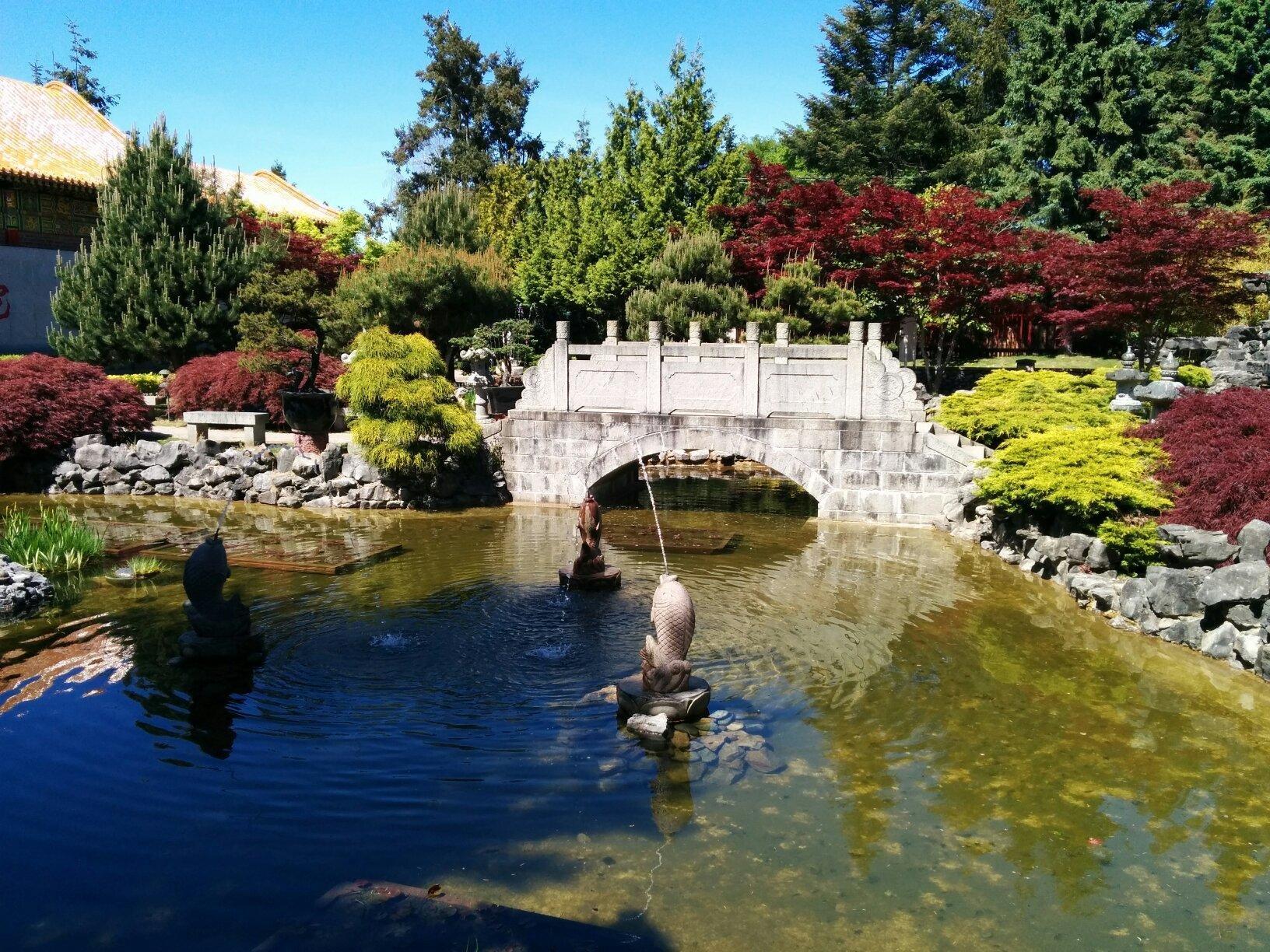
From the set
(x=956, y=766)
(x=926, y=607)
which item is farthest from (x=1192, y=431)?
(x=956, y=766)

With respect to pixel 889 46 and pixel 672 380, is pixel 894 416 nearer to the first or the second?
pixel 672 380

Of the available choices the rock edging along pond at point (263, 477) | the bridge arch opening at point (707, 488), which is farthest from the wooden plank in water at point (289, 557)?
the bridge arch opening at point (707, 488)

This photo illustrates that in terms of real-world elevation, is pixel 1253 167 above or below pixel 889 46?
below

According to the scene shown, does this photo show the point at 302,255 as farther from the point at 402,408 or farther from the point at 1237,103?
the point at 1237,103

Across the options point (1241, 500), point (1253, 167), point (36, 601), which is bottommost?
point (36, 601)

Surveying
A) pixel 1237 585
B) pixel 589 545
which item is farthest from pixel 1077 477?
pixel 589 545

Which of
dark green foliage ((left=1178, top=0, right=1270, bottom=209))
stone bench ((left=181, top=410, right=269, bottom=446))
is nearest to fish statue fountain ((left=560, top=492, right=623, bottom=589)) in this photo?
stone bench ((left=181, top=410, right=269, bottom=446))

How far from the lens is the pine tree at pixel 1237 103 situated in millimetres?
30484

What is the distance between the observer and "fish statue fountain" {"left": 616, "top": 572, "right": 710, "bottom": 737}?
26.9 feet

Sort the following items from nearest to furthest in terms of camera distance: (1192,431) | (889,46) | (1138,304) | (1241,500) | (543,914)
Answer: (543,914), (1241,500), (1192,431), (1138,304), (889,46)

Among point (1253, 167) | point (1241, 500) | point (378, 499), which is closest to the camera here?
point (1241, 500)

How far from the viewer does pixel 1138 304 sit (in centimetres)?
2139

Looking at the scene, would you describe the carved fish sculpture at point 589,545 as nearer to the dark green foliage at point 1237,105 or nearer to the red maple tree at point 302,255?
the red maple tree at point 302,255

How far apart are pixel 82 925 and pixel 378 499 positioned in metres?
13.8
